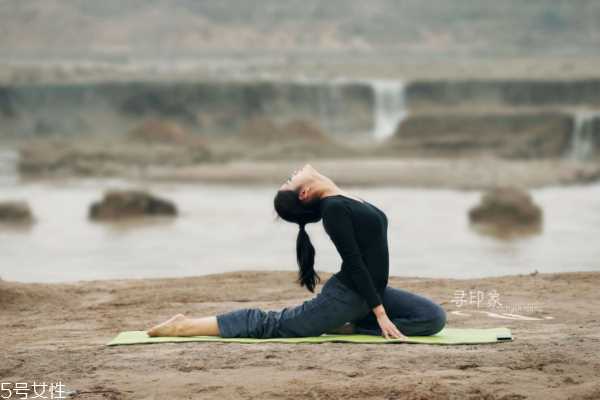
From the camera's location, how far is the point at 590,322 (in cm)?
837

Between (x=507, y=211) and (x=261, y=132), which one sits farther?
(x=261, y=132)

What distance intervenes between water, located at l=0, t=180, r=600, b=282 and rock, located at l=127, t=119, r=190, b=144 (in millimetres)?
12326

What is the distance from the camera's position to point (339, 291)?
7.50 m

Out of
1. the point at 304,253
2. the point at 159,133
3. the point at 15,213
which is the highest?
the point at 159,133

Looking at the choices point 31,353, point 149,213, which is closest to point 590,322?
point 31,353

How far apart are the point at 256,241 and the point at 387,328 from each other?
43.3 ft

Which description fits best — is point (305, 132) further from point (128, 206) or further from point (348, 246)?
point (348, 246)

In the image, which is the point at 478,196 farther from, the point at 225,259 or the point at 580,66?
the point at 580,66

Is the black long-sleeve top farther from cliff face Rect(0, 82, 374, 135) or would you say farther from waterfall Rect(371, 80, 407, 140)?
waterfall Rect(371, 80, 407, 140)

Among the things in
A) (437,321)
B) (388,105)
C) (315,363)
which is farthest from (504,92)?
(315,363)

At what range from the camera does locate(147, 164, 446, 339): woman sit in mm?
7352

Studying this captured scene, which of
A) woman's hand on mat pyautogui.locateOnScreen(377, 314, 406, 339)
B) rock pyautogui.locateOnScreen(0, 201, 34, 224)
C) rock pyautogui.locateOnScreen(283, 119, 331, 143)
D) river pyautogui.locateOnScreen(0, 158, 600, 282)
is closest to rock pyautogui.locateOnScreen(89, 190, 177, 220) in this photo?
river pyautogui.locateOnScreen(0, 158, 600, 282)

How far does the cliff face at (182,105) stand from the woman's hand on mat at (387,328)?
40580 millimetres

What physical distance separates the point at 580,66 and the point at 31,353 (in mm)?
59334
